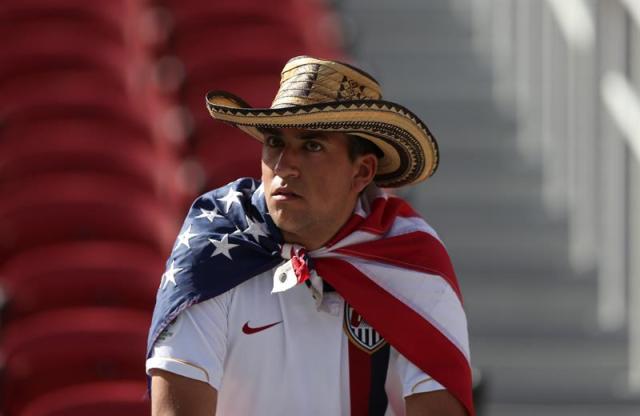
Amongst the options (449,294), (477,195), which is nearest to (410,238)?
(449,294)

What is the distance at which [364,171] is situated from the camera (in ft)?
10.1

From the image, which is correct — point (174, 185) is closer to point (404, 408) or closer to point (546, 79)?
point (546, 79)

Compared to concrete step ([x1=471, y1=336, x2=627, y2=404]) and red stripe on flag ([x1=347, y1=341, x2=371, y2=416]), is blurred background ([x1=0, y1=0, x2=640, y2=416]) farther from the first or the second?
red stripe on flag ([x1=347, y1=341, x2=371, y2=416])

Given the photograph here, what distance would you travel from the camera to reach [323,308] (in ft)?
9.95

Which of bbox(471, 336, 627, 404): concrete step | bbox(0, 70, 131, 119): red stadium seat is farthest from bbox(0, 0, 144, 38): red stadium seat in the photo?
bbox(471, 336, 627, 404): concrete step

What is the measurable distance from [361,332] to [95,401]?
1489 mm

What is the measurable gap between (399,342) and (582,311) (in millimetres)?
3008

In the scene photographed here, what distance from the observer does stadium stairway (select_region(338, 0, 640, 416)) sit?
5.62 metres

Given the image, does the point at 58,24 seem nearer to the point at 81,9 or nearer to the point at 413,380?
the point at 81,9

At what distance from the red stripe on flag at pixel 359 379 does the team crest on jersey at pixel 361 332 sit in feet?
0.04

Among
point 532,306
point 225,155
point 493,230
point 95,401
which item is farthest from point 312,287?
point 493,230

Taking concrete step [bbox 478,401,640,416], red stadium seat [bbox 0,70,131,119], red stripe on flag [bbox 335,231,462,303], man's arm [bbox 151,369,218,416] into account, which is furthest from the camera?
red stadium seat [bbox 0,70,131,119]

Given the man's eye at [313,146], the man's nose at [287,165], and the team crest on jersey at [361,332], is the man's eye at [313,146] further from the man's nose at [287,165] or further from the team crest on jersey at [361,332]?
the team crest on jersey at [361,332]

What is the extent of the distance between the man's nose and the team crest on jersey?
0.29 metres
